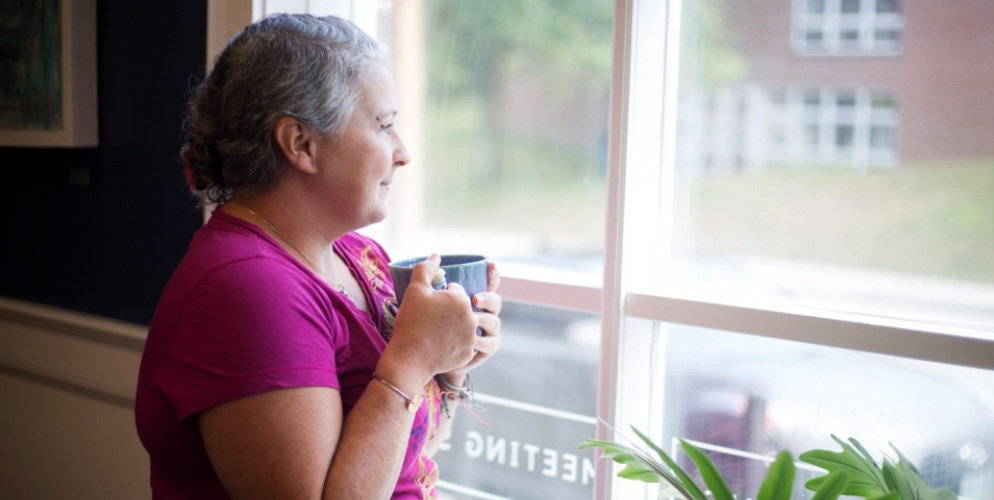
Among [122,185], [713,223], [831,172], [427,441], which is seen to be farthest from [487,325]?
[122,185]

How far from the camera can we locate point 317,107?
1102 mm

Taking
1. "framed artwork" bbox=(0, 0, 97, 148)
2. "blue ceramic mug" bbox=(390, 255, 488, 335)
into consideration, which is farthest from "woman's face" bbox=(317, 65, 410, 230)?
"framed artwork" bbox=(0, 0, 97, 148)

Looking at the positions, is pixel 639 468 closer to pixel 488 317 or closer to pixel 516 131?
pixel 488 317

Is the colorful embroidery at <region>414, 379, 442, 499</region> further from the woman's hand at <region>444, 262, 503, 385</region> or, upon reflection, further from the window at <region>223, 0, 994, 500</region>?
the window at <region>223, 0, 994, 500</region>

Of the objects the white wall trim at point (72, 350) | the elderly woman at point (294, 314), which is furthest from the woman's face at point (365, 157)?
the white wall trim at point (72, 350)

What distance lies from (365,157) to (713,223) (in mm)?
763

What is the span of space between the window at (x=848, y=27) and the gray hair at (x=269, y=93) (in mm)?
806

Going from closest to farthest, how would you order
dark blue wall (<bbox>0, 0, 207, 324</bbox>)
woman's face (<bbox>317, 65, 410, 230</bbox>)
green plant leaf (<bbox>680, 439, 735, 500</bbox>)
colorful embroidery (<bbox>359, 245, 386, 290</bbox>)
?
green plant leaf (<bbox>680, 439, 735, 500</bbox>) → woman's face (<bbox>317, 65, 410, 230</bbox>) → colorful embroidery (<bbox>359, 245, 386, 290</bbox>) → dark blue wall (<bbox>0, 0, 207, 324</bbox>)

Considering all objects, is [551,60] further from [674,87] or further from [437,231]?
[437,231]

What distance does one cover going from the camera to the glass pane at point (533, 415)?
1807 millimetres

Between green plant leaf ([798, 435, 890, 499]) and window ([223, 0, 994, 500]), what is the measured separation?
1.07 ft

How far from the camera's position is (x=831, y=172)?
4.68ft

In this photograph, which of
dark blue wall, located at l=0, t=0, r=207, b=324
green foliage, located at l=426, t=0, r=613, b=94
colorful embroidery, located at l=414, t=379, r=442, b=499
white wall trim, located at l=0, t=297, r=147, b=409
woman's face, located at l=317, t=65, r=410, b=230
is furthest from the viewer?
white wall trim, located at l=0, t=297, r=147, b=409

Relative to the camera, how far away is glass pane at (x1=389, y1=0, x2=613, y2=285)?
1.73 m
